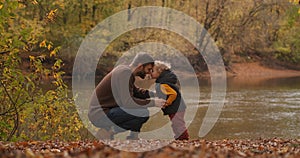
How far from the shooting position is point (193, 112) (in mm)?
15617

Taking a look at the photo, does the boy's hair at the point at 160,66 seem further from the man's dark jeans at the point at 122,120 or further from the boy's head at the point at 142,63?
the man's dark jeans at the point at 122,120

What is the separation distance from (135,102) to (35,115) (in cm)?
245

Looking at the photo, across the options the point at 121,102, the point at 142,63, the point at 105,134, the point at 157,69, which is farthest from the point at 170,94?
the point at 105,134

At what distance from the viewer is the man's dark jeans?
7395mm

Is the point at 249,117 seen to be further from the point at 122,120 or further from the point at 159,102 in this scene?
the point at 122,120

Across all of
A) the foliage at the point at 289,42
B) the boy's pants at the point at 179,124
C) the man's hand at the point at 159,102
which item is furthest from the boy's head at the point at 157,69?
the foliage at the point at 289,42

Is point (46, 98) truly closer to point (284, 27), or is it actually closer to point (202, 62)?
point (202, 62)

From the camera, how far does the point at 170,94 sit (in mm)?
7867

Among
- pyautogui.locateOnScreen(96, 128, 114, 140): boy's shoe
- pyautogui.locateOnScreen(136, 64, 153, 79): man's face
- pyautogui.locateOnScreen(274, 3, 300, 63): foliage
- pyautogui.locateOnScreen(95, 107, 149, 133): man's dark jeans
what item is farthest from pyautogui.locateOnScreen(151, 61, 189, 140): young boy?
pyautogui.locateOnScreen(274, 3, 300, 63): foliage

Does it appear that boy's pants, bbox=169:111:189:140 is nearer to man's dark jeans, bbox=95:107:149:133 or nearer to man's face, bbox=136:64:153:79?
man's dark jeans, bbox=95:107:149:133

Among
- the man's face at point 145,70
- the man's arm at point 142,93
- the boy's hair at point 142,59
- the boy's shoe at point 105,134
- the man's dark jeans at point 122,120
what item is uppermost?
the boy's hair at point 142,59

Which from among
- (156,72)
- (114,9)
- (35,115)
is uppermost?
(114,9)

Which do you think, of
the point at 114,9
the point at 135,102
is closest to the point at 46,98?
the point at 135,102

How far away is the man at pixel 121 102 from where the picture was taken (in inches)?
291
